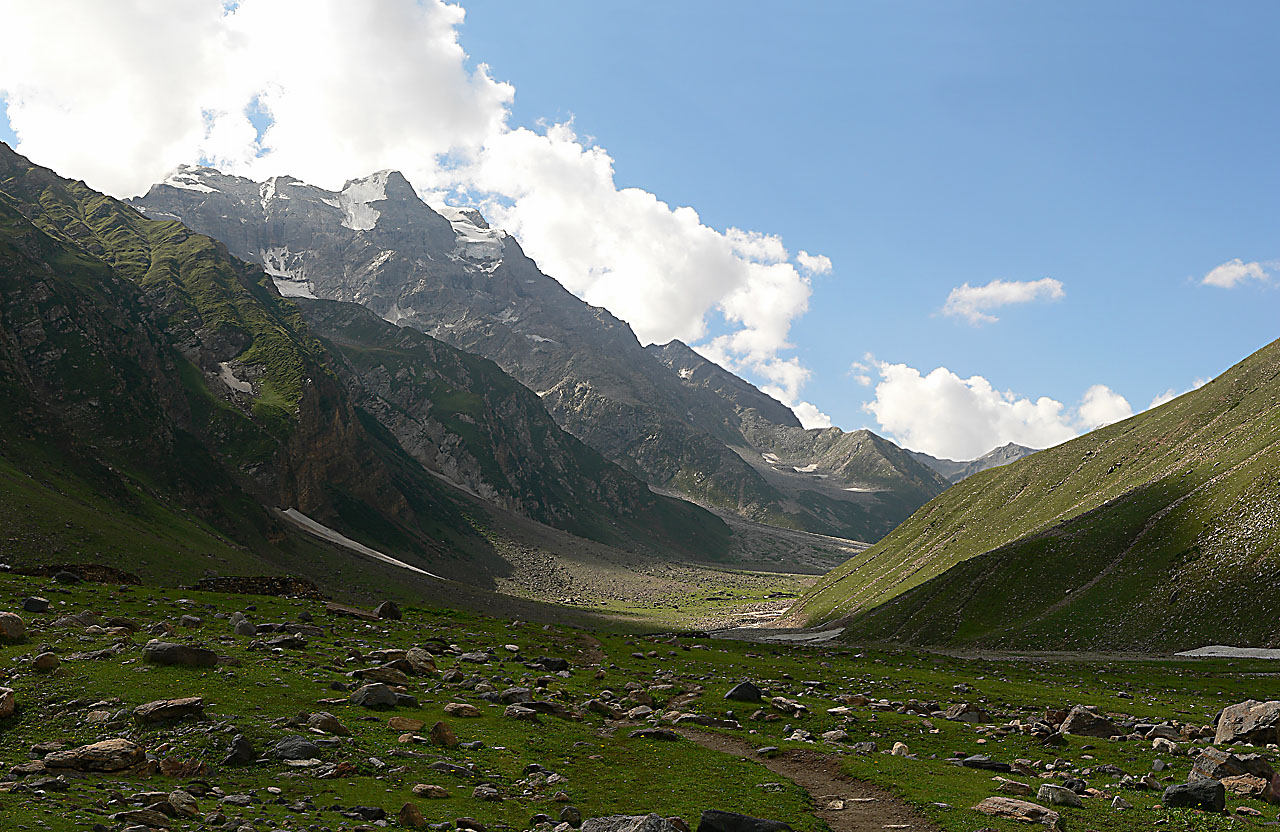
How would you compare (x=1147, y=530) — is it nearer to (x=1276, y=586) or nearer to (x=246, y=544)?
(x=1276, y=586)

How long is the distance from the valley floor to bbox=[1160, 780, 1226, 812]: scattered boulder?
53cm

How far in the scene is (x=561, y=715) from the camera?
108 feet

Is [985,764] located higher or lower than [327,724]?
lower

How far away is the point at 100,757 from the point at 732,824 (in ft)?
55.4

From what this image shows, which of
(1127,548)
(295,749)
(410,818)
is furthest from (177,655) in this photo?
(1127,548)

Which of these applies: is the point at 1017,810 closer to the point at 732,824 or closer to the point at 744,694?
the point at 732,824

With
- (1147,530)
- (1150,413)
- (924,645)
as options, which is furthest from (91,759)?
(1150,413)

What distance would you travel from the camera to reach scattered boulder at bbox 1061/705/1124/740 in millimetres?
34188

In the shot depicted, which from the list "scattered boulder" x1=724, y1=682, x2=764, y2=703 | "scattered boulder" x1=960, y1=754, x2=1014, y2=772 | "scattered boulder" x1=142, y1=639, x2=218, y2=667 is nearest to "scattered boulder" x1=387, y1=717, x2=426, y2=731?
"scattered boulder" x1=142, y1=639, x2=218, y2=667

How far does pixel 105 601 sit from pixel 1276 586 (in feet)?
376

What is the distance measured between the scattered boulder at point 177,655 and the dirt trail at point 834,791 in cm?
2080

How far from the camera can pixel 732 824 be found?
18.3 metres

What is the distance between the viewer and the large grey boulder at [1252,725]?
98.7 ft

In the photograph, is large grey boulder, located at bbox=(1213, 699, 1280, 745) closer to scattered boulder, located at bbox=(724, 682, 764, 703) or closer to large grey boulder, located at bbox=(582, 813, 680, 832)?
scattered boulder, located at bbox=(724, 682, 764, 703)
